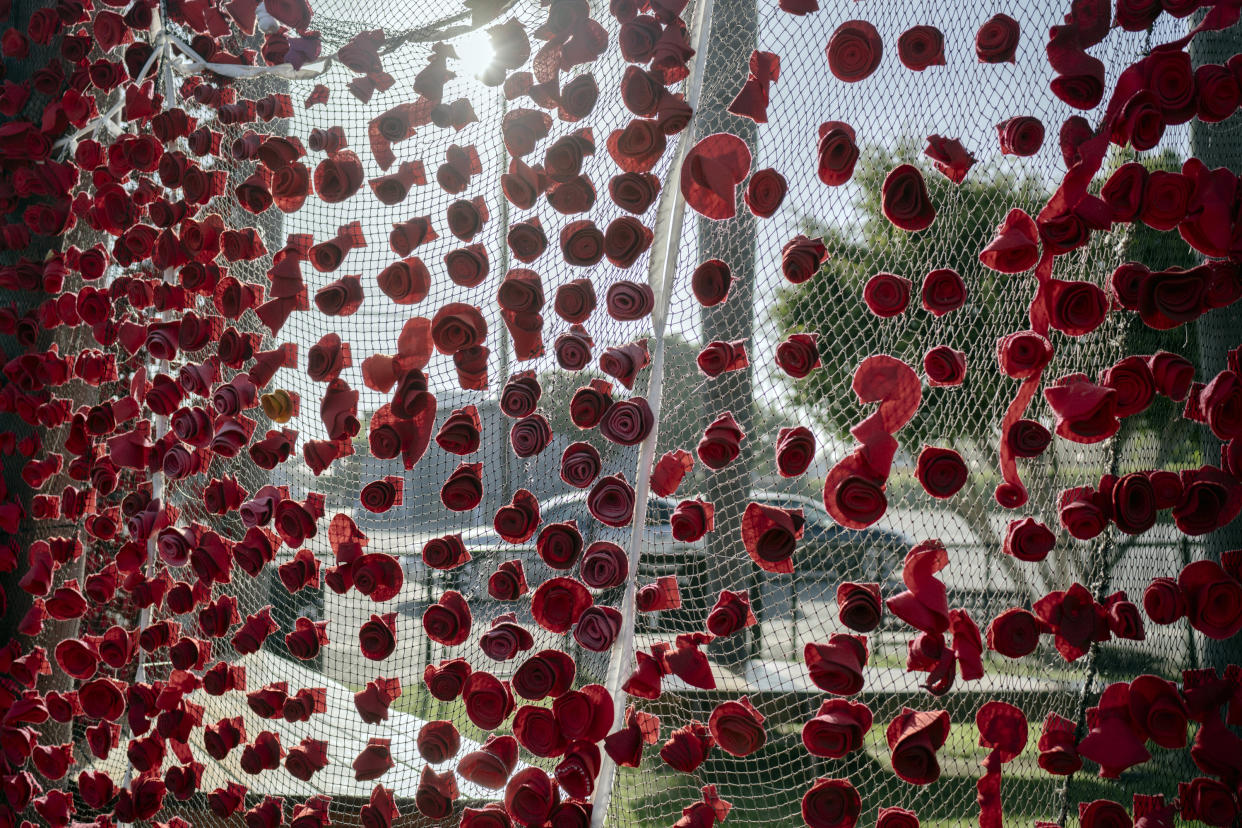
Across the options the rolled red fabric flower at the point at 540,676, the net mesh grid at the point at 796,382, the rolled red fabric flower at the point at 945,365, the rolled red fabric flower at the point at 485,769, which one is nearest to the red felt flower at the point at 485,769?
the rolled red fabric flower at the point at 485,769

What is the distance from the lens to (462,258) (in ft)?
3.90

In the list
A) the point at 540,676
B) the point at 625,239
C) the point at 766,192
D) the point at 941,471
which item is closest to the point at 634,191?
the point at 625,239

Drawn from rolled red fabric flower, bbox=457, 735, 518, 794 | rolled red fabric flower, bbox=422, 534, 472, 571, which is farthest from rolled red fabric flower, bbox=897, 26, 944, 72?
rolled red fabric flower, bbox=457, 735, 518, 794

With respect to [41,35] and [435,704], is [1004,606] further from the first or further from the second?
[41,35]

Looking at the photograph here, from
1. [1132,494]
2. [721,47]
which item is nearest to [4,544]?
[721,47]

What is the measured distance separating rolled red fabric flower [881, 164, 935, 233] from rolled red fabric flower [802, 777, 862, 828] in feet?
2.13

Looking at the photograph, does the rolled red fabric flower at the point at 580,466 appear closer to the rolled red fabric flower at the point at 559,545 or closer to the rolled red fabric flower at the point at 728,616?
the rolled red fabric flower at the point at 559,545

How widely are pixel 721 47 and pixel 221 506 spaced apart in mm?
1138

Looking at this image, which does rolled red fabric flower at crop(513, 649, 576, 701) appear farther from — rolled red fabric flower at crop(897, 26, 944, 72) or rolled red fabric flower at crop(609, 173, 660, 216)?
rolled red fabric flower at crop(897, 26, 944, 72)

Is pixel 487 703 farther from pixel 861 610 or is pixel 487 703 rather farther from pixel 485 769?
pixel 861 610

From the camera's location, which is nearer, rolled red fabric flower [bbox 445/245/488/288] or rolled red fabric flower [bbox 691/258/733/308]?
rolled red fabric flower [bbox 691/258/733/308]

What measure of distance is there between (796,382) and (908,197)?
455 millimetres

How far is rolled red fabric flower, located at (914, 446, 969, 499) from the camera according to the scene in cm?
94

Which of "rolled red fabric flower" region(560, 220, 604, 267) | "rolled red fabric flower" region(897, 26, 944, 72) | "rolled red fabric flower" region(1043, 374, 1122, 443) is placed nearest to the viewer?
"rolled red fabric flower" region(1043, 374, 1122, 443)
